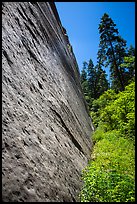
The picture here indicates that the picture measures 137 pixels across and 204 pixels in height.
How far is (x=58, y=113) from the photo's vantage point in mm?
5363

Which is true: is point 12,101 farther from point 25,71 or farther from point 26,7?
point 26,7

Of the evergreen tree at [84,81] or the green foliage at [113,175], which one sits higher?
the evergreen tree at [84,81]

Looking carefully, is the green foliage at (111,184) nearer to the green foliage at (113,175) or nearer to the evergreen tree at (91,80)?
the green foliage at (113,175)

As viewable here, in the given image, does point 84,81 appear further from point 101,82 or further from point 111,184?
point 111,184

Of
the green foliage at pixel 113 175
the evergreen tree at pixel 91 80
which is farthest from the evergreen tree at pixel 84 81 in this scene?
the green foliage at pixel 113 175

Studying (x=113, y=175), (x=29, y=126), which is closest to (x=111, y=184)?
(x=113, y=175)

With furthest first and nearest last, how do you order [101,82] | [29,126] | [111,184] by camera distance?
1. [101,82]
2. [111,184]
3. [29,126]

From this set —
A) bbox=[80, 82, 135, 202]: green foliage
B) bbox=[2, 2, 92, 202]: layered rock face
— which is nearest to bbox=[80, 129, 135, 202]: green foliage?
bbox=[80, 82, 135, 202]: green foliage

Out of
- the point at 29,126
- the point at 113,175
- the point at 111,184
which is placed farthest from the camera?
the point at 113,175

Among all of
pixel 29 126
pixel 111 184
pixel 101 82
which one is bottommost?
pixel 111 184

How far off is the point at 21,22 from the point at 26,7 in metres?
1.12

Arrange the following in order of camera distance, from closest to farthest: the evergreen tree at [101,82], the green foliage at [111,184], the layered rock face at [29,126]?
the layered rock face at [29,126] < the green foliage at [111,184] < the evergreen tree at [101,82]

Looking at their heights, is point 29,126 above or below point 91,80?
below

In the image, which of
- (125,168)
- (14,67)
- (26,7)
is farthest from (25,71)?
(125,168)
